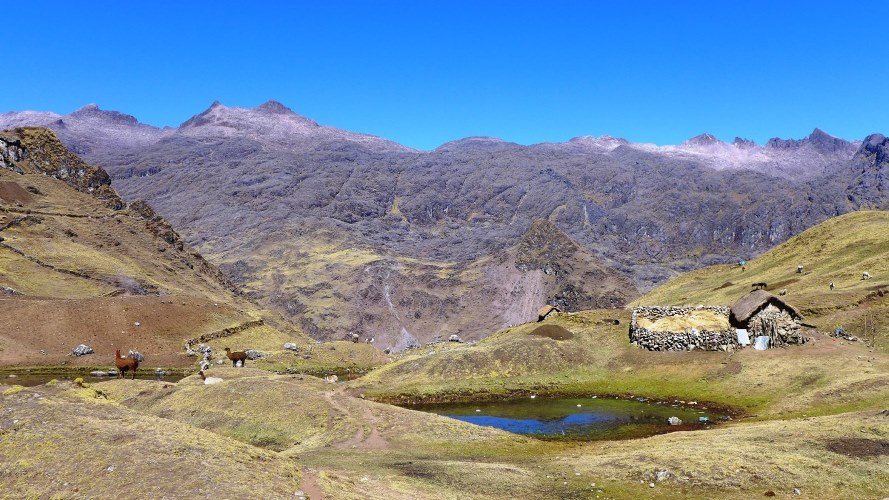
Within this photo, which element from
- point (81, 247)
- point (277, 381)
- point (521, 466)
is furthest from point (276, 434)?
point (81, 247)

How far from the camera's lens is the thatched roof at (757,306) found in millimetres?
67750

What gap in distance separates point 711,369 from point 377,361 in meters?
57.7

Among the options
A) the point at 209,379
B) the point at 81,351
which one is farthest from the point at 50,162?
the point at 209,379

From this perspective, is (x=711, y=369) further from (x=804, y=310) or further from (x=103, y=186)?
(x=103, y=186)

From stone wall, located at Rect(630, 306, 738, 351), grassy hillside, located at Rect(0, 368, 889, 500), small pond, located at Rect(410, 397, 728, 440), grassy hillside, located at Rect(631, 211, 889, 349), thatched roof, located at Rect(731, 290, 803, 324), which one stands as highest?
grassy hillside, located at Rect(631, 211, 889, 349)

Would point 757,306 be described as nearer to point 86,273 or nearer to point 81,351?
point 81,351

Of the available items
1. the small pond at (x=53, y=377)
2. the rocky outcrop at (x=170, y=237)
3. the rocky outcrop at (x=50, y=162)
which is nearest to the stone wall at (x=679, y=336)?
the small pond at (x=53, y=377)

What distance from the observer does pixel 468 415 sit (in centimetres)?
6181

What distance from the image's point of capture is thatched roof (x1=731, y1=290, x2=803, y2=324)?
67.8 meters

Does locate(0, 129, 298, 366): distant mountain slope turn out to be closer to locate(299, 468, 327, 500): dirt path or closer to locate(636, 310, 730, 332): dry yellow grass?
locate(636, 310, 730, 332): dry yellow grass

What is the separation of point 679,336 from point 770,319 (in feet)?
33.9

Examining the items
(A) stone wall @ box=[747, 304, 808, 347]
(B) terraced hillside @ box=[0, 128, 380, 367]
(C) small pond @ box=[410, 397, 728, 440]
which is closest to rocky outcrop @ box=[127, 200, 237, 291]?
(B) terraced hillside @ box=[0, 128, 380, 367]

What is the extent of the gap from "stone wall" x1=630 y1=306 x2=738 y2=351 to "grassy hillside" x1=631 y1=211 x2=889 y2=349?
10.5 metres

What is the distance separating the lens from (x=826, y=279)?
86125 mm
